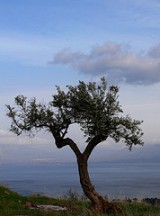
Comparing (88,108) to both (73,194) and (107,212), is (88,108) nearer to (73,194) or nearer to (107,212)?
(107,212)

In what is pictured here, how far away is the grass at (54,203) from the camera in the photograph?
25656 millimetres

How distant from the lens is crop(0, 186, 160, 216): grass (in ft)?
84.2

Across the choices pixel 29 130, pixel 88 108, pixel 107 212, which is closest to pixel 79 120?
pixel 88 108

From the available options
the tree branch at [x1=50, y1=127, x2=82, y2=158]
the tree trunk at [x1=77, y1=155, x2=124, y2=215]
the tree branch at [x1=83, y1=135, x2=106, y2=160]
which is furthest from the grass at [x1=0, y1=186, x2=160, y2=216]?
the tree branch at [x1=50, y1=127, x2=82, y2=158]

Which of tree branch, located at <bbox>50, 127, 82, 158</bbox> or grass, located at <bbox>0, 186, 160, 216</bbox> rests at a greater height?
tree branch, located at <bbox>50, 127, 82, 158</bbox>

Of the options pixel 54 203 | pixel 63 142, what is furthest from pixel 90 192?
pixel 54 203

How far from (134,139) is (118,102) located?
2.31 m

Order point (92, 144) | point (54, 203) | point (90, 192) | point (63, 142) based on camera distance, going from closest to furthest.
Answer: point (90, 192) → point (92, 144) → point (63, 142) → point (54, 203)

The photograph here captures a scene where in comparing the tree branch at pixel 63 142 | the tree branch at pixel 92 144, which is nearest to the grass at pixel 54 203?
the tree branch at pixel 92 144

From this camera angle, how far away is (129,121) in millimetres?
28281

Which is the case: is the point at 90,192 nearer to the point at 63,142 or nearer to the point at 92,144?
the point at 92,144

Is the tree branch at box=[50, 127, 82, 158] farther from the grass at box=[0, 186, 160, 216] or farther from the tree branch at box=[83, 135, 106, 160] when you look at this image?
the grass at box=[0, 186, 160, 216]

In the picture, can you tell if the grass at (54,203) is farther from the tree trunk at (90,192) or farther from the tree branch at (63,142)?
the tree branch at (63,142)

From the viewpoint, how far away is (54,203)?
3475 cm
